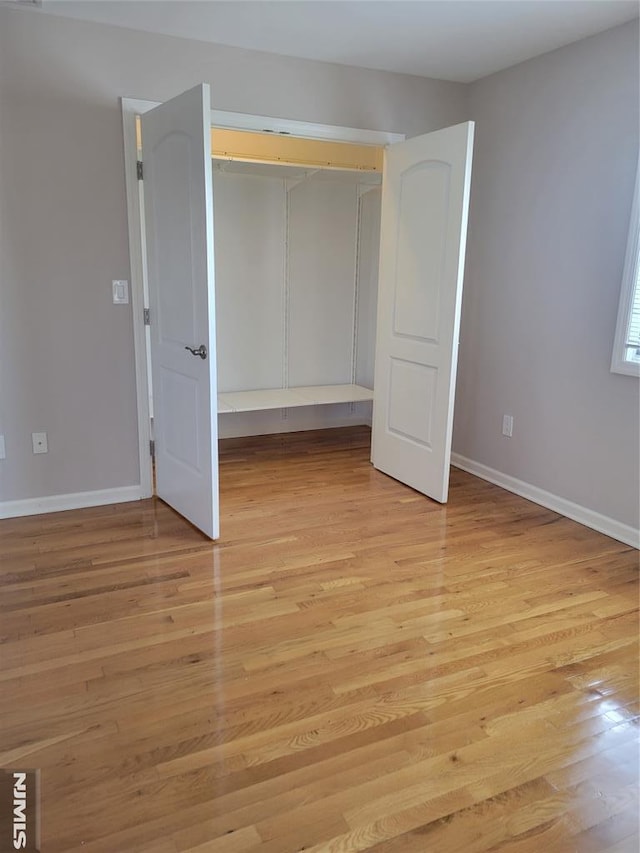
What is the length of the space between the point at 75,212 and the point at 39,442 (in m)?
1.23

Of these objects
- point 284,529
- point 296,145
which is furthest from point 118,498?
point 296,145

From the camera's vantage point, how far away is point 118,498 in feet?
11.8

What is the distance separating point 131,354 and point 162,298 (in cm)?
41

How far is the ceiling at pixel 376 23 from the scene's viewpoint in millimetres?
2828

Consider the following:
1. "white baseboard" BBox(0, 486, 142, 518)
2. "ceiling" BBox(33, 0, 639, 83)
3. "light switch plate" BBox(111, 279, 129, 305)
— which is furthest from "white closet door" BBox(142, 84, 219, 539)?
"ceiling" BBox(33, 0, 639, 83)

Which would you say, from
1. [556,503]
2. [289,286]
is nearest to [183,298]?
[289,286]

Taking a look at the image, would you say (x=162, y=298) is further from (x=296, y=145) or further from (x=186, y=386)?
(x=296, y=145)

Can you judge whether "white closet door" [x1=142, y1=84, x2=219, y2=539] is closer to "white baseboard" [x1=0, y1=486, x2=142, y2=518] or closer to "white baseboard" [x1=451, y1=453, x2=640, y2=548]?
"white baseboard" [x1=0, y1=486, x2=142, y2=518]

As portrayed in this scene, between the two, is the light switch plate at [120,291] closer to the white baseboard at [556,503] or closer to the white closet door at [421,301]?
the white closet door at [421,301]

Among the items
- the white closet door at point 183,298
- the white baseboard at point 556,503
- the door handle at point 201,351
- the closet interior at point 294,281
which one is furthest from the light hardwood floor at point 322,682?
the closet interior at point 294,281

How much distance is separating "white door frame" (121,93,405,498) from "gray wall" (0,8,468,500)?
41 millimetres

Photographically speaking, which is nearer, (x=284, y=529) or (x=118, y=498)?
(x=284, y=529)

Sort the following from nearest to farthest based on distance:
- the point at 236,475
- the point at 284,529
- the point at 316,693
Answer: the point at 316,693, the point at 284,529, the point at 236,475

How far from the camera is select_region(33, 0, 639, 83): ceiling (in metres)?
2.83
